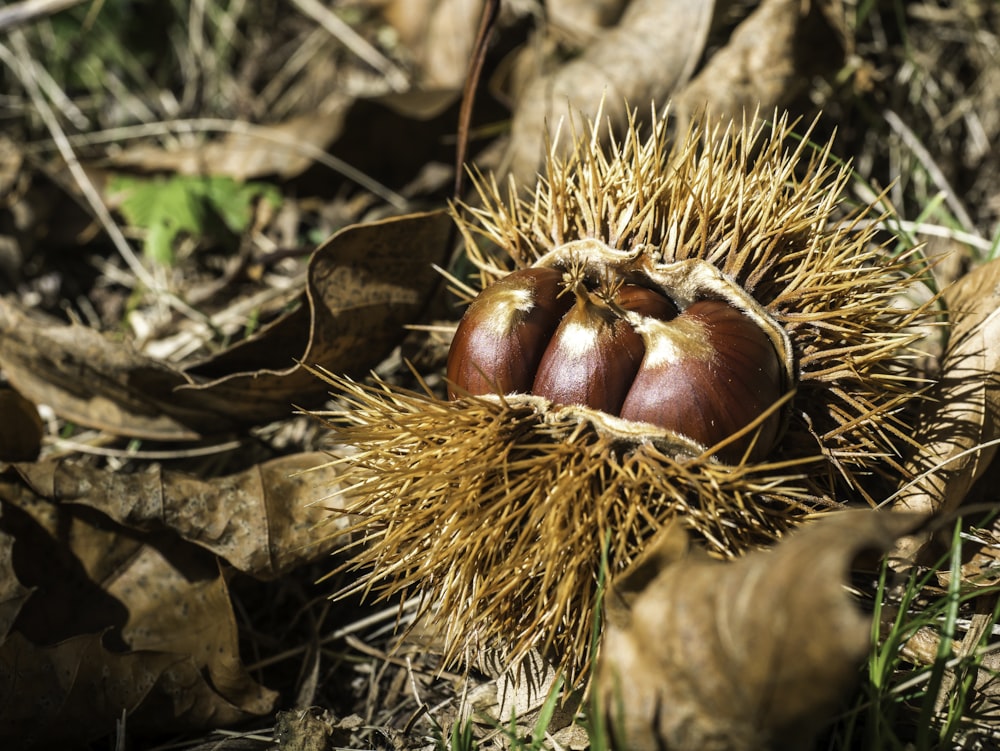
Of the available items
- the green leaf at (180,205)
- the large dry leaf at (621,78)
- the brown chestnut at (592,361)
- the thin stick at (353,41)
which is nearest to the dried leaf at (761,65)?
the large dry leaf at (621,78)

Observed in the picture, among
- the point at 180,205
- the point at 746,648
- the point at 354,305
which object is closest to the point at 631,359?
the point at 746,648

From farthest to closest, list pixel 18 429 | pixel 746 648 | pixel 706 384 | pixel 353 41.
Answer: pixel 353 41
pixel 18 429
pixel 706 384
pixel 746 648

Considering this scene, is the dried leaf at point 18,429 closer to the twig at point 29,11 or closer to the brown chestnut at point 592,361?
the twig at point 29,11

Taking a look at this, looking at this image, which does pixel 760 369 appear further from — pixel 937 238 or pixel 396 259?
pixel 937 238

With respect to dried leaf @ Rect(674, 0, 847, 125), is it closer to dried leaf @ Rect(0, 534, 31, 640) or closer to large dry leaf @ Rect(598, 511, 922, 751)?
large dry leaf @ Rect(598, 511, 922, 751)

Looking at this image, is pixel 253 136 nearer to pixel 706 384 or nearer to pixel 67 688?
pixel 67 688
